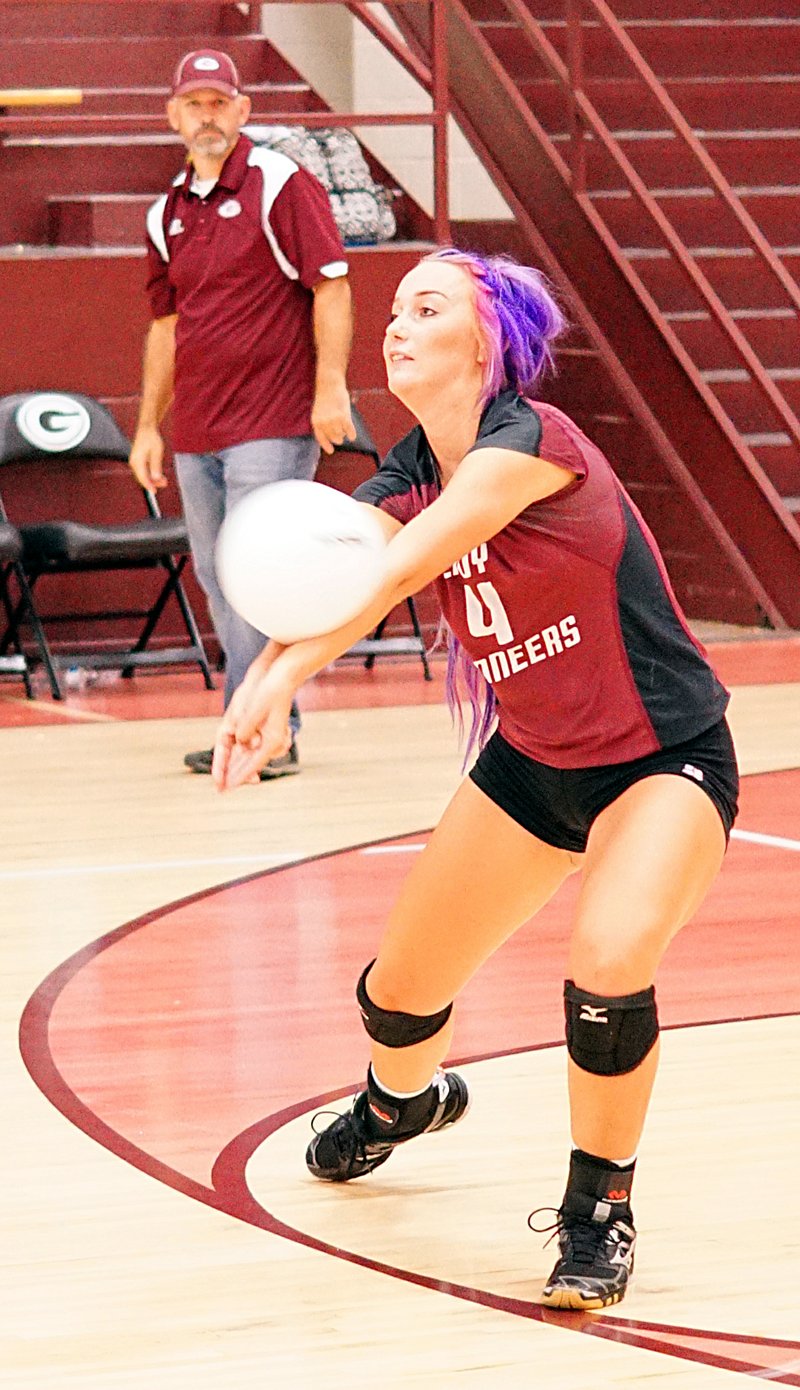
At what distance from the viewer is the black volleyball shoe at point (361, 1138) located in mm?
3479

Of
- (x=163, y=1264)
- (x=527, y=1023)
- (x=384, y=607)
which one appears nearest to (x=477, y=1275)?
(x=163, y=1264)

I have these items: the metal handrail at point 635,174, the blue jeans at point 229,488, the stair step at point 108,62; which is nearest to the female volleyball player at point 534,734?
the blue jeans at point 229,488

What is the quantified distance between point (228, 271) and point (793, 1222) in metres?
4.46

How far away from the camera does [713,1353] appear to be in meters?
2.76

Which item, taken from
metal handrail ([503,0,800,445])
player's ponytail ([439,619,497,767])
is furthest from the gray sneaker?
player's ponytail ([439,619,497,767])

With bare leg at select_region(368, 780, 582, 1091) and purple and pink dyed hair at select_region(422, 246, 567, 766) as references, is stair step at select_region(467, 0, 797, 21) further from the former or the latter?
bare leg at select_region(368, 780, 582, 1091)

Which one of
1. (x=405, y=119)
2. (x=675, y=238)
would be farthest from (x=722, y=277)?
(x=405, y=119)

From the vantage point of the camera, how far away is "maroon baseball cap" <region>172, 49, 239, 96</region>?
683 cm

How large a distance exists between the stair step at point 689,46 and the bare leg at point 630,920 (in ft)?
29.2

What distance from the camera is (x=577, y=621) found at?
3184mm

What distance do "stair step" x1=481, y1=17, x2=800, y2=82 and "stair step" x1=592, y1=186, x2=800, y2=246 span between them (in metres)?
0.79

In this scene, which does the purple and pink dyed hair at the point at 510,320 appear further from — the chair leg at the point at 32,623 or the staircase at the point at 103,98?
the staircase at the point at 103,98

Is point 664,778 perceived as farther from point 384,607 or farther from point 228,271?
point 228,271

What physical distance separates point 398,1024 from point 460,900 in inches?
9.1
